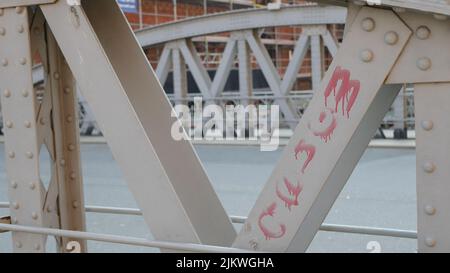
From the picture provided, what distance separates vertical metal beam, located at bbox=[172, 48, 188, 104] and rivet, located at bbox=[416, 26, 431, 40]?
52.9ft

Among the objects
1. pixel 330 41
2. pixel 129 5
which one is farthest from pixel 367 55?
pixel 129 5

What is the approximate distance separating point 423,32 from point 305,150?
516mm

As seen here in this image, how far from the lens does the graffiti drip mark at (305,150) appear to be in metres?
1.85

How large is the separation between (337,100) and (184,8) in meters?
34.0

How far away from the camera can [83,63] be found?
2201 mm

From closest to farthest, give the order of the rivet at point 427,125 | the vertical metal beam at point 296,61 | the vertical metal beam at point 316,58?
the rivet at point 427,125, the vertical metal beam at point 316,58, the vertical metal beam at point 296,61

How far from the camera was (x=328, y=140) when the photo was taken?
1817 millimetres

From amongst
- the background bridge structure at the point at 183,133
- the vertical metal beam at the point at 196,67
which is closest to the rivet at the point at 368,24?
the background bridge structure at the point at 183,133

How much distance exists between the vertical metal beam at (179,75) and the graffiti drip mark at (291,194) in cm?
1587

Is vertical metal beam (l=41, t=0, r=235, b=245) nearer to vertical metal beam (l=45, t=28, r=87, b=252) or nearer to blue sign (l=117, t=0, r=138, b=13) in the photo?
vertical metal beam (l=45, t=28, r=87, b=252)

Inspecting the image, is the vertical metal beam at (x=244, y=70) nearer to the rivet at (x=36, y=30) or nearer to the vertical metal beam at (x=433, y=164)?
the rivet at (x=36, y=30)

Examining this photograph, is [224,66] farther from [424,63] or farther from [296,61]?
[424,63]
